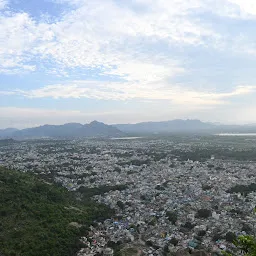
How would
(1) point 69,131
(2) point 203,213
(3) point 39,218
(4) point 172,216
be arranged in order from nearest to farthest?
(3) point 39,218, (4) point 172,216, (2) point 203,213, (1) point 69,131

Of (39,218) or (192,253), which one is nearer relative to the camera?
(192,253)

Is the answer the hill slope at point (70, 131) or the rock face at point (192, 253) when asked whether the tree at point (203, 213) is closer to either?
the rock face at point (192, 253)

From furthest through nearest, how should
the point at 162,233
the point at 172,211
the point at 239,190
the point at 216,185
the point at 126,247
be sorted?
the point at 216,185, the point at 239,190, the point at 172,211, the point at 162,233, the point at 126,247

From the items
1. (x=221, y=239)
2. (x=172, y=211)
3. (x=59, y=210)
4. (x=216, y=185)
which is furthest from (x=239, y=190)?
(x=59, y=210)

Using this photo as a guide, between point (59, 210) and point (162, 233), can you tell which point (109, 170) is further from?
point (162, 233)

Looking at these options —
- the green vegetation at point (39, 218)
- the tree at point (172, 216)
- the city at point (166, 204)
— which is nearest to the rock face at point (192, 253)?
the city at point (166, 204)

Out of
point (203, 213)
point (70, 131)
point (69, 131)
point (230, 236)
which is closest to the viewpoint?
point (230, 236)

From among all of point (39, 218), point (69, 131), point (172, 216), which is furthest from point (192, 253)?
point (69, 131)

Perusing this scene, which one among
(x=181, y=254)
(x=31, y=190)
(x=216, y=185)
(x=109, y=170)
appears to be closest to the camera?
(x=181, y=254)

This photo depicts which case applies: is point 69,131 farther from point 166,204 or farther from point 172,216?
Answer: point 172,216
